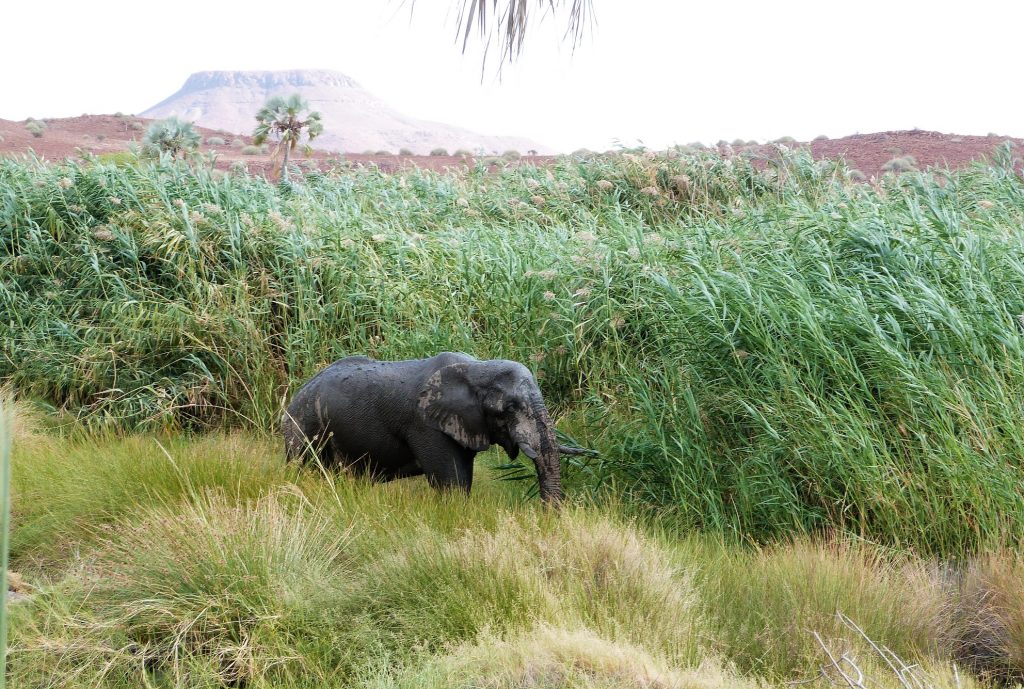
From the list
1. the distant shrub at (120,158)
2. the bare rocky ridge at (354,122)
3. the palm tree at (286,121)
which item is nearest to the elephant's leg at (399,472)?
the distant shrub at (120,158)

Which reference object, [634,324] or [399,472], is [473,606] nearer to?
[399,472]

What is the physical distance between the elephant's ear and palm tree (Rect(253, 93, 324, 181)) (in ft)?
62.7

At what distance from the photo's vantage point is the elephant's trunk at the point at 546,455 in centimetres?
456

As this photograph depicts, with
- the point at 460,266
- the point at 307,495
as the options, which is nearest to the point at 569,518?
the point at 307,495

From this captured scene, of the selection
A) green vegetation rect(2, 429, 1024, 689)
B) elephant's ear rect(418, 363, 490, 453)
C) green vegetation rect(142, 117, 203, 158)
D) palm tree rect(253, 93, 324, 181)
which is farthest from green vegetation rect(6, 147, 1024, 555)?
palm tree rect(253, 93, 324, 181)

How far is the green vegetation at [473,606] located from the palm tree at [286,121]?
19446 millimetres

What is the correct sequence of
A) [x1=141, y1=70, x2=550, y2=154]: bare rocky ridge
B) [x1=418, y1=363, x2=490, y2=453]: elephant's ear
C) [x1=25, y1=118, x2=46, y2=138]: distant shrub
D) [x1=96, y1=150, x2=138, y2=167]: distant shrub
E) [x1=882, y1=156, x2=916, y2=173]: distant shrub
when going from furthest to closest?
[x1=141, y1=70, x2=550, y2=154]: bare rocky ridge, [x1=25, y1=118, x2=46, y2=138]: distant shrub, [x1=882, y1=156, x2=916, y2=173]: distant shrub, [x1=96, y1=150, x2=138, y2=167]: distant shrub, [x1=418, y1=363, x2=490, y2=453]: elephant's ear

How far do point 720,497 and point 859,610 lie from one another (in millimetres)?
1222

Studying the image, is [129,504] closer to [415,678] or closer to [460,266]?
[415,678]

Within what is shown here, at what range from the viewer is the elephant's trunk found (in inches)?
179

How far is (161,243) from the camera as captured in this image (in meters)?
8.10

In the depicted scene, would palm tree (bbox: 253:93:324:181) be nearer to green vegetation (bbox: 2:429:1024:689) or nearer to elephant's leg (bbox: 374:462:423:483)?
elephant's leg (bbox: 374:462:423:483)

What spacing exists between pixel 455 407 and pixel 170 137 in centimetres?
1857

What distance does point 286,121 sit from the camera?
23.0 meters
